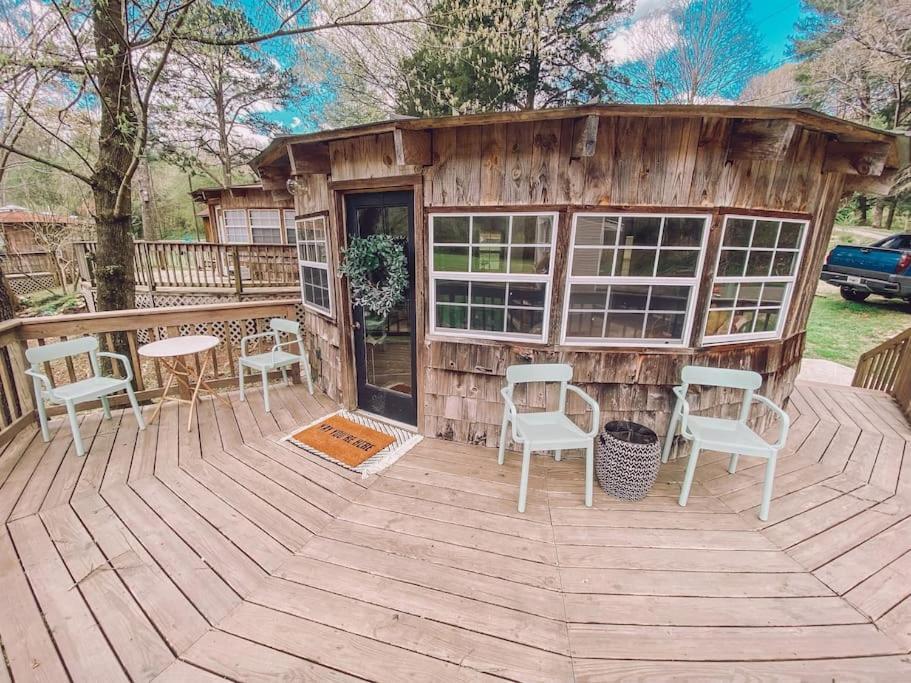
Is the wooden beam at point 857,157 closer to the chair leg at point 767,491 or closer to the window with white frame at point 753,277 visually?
the window with white frame at point 753,277

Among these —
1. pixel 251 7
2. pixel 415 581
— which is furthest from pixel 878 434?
pixel 251 7

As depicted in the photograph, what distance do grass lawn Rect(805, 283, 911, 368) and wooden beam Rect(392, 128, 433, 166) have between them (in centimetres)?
699

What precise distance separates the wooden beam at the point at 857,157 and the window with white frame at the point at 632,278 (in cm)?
117

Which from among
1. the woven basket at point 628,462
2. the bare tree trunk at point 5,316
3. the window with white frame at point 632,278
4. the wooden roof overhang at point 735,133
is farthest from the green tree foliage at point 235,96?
the woven basket at point 628,462

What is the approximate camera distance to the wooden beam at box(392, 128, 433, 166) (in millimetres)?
2420

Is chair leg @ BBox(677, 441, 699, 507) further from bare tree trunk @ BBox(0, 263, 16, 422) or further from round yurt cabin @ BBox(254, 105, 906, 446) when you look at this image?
bare tree trunk @ BBox(0, 263, 16, 422)

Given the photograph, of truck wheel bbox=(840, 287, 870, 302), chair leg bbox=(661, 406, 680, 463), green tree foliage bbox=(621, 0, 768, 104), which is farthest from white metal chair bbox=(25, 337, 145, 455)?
truck wheel bbox=(840, 287, 870, 302)

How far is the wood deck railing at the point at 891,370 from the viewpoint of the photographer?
3.94 meters

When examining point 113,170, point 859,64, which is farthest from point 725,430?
point 859,64

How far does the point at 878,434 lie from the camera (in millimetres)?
3391

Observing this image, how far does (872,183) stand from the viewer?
308 cm

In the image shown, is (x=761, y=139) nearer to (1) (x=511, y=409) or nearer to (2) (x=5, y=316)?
(1) (x=511, y=409)

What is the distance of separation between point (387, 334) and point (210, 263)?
7.30m

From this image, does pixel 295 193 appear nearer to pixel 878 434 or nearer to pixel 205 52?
pixel 205 52
